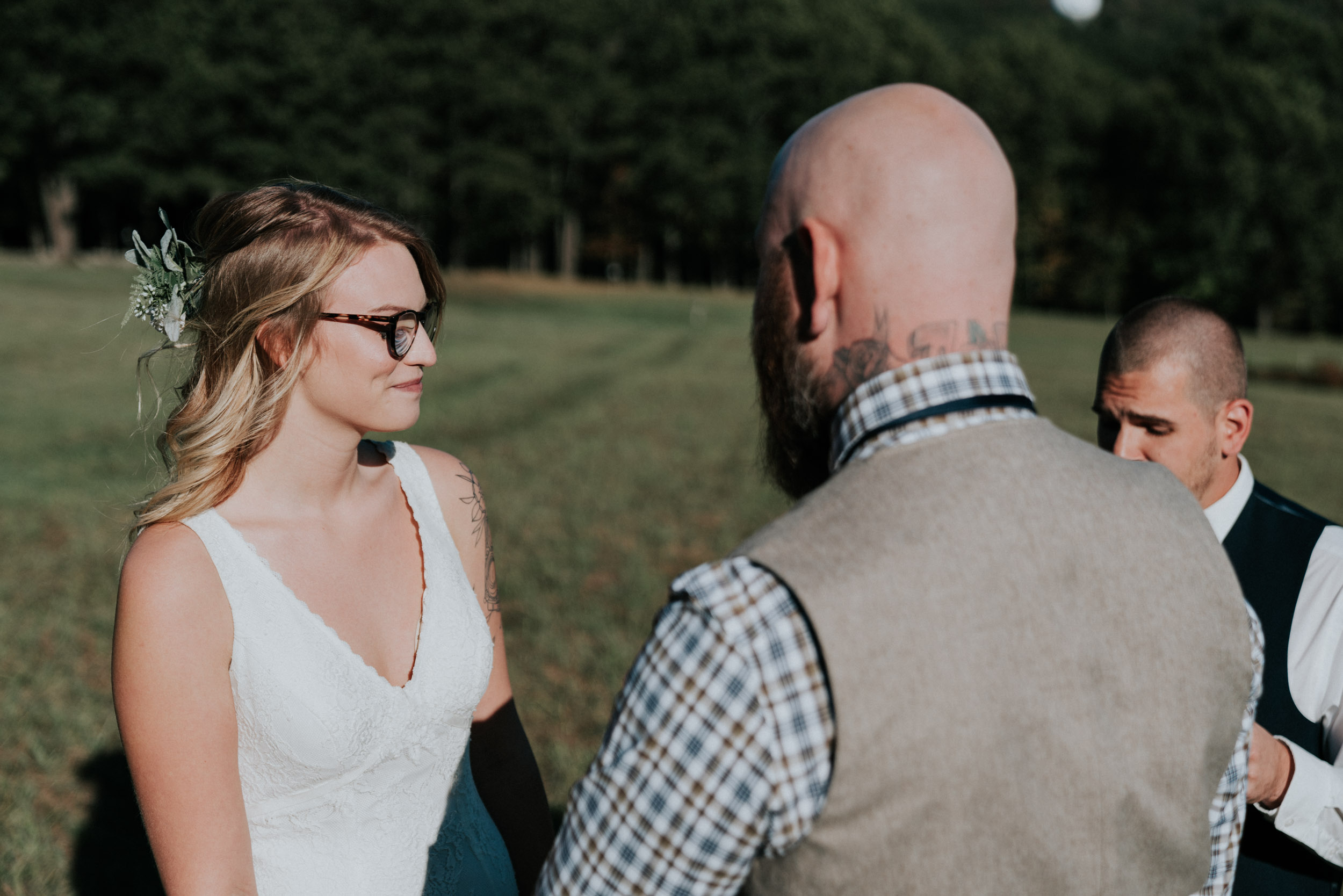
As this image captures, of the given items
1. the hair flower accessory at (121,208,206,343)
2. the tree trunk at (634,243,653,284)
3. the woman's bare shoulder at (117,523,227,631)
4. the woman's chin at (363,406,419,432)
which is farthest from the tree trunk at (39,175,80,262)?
the woman's bare shoulder at (117,523,227,631)

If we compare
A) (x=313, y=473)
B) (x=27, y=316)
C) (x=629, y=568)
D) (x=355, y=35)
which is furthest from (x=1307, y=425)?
(x=355, y=35)

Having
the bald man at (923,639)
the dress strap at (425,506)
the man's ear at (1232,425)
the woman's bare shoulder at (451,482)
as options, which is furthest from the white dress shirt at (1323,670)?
the woman's bare shoulder at (451,482)

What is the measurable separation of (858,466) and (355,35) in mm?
63928

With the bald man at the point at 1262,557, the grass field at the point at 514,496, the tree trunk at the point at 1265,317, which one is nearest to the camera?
the bald man at the point at 1262,557

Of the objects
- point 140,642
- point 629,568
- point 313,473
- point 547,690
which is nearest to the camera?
point 140,642


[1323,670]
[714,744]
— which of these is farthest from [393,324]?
[1323,670]

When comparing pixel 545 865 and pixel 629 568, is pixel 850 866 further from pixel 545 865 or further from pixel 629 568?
pixel 629 568

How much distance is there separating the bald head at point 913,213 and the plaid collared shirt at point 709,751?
48cm

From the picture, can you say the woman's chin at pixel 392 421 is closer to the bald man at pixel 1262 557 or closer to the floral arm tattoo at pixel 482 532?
the floral arm tattoo at pixel 482 532

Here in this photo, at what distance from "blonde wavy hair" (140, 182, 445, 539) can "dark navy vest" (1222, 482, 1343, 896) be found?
261cm

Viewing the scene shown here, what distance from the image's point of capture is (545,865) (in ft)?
4.94

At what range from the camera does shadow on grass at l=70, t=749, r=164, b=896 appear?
4547 millimetres

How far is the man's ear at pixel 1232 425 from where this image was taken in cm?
305

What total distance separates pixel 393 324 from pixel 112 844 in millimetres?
3735
